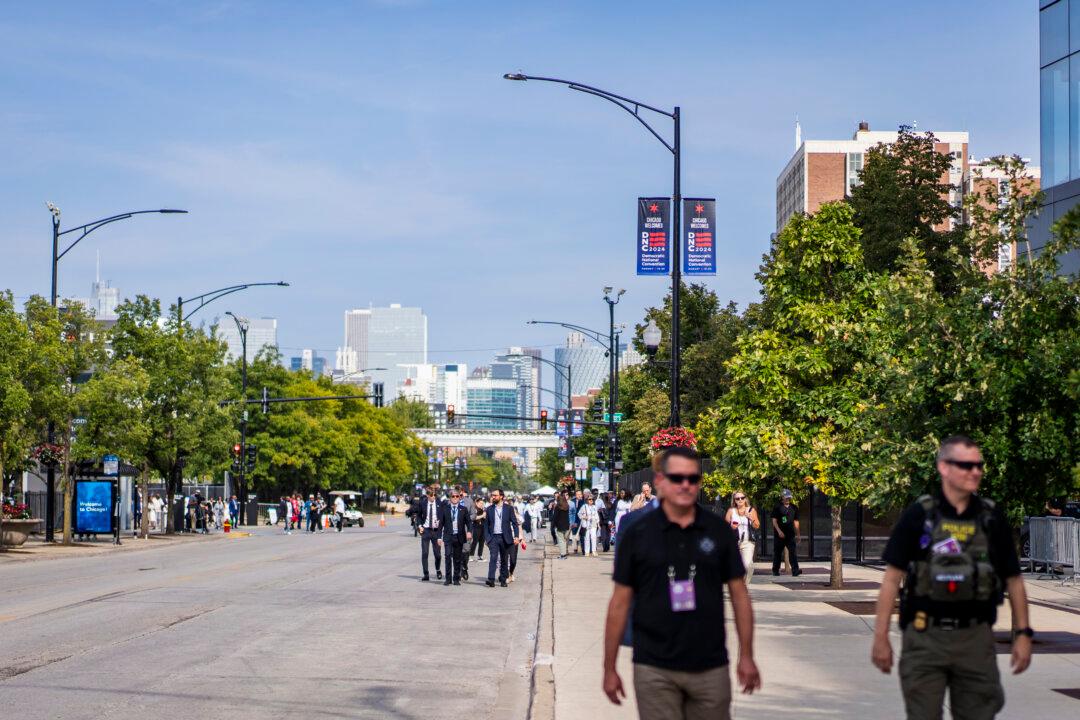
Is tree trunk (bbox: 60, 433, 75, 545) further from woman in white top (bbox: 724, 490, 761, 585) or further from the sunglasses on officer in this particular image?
the sunglasses on officer

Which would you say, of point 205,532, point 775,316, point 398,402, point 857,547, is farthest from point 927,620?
point 398,402

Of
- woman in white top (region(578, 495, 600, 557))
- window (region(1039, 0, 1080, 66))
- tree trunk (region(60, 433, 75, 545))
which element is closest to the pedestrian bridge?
tree trunk (region(60, 433, 75, 545))

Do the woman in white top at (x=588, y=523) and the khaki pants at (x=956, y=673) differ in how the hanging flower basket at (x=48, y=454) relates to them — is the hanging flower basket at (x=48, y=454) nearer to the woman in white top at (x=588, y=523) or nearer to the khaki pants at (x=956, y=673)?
the woman in white top at (x=588, y=523)

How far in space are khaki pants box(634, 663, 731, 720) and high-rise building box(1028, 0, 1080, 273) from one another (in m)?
28.3

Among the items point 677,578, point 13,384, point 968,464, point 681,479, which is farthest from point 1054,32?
point 677,578

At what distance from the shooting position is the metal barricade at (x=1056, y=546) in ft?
79.4

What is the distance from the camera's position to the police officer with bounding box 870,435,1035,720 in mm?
6426

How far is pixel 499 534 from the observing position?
25.7 metres

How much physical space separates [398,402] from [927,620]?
14285 centimetres

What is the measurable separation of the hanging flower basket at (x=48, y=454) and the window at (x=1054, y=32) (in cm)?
2931

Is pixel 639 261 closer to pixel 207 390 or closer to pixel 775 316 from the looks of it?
pixel 775 316

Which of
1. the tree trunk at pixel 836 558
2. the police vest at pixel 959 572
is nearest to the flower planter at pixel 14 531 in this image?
the tree trunk at pixel 836 558

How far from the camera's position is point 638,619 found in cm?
622

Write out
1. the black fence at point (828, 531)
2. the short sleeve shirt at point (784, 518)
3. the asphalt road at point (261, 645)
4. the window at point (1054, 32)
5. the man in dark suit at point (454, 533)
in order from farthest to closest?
the window at point (1054, 32) → the black fence at point (828, 531) → the short sleeve shirt at point (784, 518) → the man in dark suit at point (454, 533) → the asphalt road at point (261, 645)
